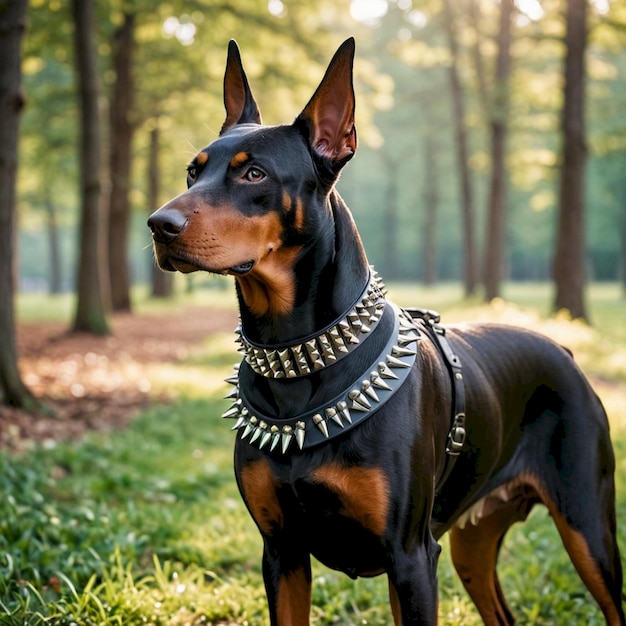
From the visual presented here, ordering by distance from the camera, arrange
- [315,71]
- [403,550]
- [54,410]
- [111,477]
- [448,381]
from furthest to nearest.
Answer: [315,71] < [54,410] < [111,477] < [448,381] < [403,550]

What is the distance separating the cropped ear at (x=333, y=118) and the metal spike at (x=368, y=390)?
78 centimetres

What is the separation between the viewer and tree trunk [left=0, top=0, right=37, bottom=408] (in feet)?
22.8

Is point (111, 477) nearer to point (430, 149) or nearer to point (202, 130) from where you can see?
point (202, 130)

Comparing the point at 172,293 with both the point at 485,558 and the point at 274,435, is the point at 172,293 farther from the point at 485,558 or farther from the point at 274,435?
the point at 274,435

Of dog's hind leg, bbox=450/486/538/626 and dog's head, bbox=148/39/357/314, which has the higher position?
dog's head, bbox=148/39/357/314

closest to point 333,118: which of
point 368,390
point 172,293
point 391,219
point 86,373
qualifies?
point 368,390

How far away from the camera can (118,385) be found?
10023mm

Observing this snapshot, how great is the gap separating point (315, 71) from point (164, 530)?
12705 mm

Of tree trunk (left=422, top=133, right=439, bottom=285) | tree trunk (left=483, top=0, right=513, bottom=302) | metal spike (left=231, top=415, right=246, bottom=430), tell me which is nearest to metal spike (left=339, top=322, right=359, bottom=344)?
metal spike (left=231, top=415, right=246, bottom=430)

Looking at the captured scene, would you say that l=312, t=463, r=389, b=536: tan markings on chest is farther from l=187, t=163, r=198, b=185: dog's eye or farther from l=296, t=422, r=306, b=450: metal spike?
l=187, t=163, r=198, b=185: dog's eye

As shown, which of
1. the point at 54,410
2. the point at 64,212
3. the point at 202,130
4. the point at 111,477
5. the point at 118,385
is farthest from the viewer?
the point at 64,212

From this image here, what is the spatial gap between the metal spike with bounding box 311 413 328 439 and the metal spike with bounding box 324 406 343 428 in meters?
0.03

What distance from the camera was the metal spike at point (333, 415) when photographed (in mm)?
2652

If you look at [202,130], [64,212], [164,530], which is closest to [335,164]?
[164,530]
